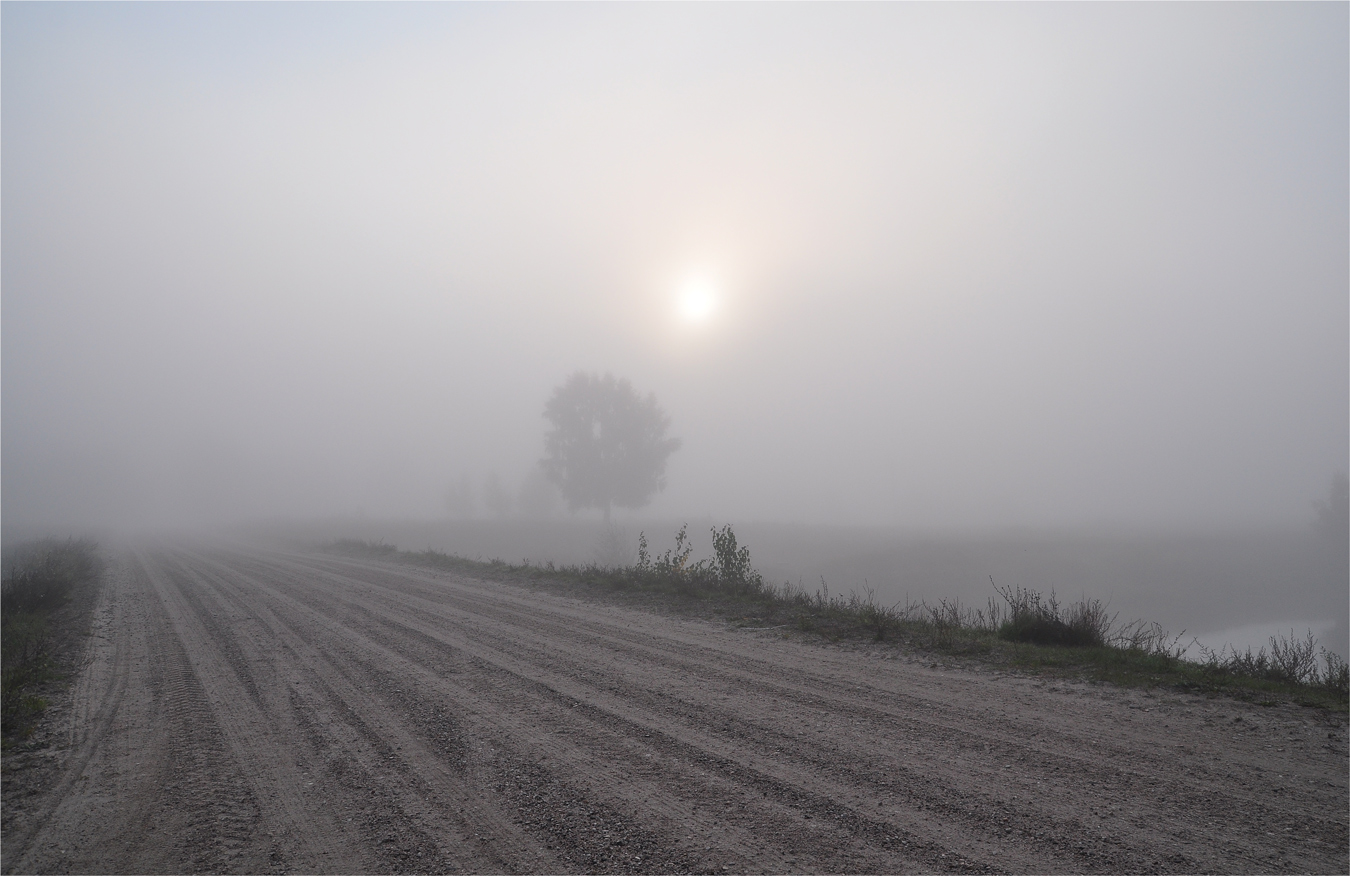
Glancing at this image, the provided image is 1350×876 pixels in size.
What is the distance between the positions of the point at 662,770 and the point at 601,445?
4562 cm

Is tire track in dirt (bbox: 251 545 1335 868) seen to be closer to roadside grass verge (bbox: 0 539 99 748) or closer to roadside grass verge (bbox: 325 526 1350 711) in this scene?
roadside grass verge (bbox: 325 526 1350 711)

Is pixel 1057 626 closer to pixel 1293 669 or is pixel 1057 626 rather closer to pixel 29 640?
pixel 1293 669

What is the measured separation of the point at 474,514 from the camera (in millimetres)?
77875

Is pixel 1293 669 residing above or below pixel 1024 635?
above

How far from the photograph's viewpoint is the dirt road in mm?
3422

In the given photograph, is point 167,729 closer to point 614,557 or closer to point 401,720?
point 401,720

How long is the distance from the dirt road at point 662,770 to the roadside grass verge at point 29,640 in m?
0.44

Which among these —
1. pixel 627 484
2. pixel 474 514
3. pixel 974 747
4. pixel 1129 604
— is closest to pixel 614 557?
pixel 627 484

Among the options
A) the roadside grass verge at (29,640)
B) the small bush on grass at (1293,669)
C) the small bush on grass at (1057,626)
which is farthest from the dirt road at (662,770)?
the small bush on grass at (1057,626)

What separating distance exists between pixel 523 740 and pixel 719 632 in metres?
4.86

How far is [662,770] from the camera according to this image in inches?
173

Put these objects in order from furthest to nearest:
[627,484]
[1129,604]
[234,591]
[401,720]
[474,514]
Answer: [474,514], [627,484], [1129,604], [234,591], [401,720]

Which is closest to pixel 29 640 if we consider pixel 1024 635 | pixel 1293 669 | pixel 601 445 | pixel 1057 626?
pixel 1024 635

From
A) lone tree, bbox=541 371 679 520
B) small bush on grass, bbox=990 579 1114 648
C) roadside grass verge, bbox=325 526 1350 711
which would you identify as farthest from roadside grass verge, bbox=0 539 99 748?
lone tree, bbox=541 371 679 520
